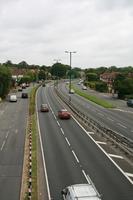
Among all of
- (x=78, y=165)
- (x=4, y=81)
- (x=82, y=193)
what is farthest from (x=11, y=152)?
(x=4, y=81)

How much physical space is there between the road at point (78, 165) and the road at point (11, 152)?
2.05 metres

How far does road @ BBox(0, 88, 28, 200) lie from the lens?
2533cm

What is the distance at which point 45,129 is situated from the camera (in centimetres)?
4994

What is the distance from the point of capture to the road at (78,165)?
24.7 m

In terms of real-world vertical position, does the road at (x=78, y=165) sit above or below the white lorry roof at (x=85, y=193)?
below

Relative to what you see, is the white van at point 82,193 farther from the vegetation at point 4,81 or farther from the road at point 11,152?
the vegetation at point 4,81

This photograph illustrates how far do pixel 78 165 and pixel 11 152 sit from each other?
7.77 metres

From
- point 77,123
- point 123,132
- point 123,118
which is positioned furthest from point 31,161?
point 123,118

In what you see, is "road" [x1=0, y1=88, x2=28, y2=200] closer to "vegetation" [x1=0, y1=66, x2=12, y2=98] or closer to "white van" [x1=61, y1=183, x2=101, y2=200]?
"white van" [x1=61, y1=183, x2=101, y2=200]

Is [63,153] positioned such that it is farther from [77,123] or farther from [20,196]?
[77,123]

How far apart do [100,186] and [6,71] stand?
75.7m

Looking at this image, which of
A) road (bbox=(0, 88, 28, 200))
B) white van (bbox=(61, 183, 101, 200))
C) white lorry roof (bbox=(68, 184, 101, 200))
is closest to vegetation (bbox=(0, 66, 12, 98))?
road (bbox=(0, 88, 28, 200))

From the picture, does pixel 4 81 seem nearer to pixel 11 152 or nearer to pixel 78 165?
pixel 11 152

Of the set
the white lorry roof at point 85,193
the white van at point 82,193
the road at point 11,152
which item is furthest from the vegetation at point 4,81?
the white lorry roof at point 85,193
